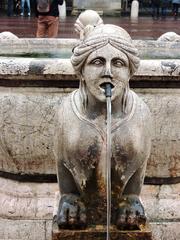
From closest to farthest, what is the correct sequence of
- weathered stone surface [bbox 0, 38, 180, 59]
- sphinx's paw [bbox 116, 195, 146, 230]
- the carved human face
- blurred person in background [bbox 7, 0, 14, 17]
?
the carved human face → sphinx's paw [bbox 116, 195, 146, 230] → weathered stone surface [bbox 0, 38, 180, 59] → blurred person in background [bbox 7, 0, 14, 17]

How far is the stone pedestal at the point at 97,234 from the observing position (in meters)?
3.26

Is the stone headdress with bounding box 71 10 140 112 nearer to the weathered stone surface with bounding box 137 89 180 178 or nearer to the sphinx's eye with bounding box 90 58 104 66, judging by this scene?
the sphinx's eye with bounding box 90 58 104 66

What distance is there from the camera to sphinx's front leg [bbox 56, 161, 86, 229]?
326 centimetres

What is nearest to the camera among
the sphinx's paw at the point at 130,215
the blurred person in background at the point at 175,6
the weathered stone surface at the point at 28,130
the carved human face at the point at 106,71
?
the carved human face at the point at 106,71

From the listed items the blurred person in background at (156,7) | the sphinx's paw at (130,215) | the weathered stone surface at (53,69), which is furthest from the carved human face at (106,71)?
the blurred person in background at (156,7)

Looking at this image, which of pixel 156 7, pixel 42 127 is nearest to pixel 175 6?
pixel 156 7

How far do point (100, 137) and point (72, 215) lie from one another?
438 millimetres

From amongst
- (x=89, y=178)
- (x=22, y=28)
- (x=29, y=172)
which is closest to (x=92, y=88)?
(x=89, y=178)

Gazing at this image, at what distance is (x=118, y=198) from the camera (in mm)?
3273

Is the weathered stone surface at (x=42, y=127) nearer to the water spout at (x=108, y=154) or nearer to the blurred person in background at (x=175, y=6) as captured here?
the water spout at (x=108, y=154)

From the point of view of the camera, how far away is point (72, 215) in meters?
3.25

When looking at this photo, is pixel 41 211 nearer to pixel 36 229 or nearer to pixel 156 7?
pixel 36 229

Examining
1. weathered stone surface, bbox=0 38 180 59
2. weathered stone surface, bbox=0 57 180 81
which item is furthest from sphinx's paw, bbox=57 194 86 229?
weathered stone surface, bbox=0 38 180 59

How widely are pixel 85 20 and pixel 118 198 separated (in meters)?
3.00
